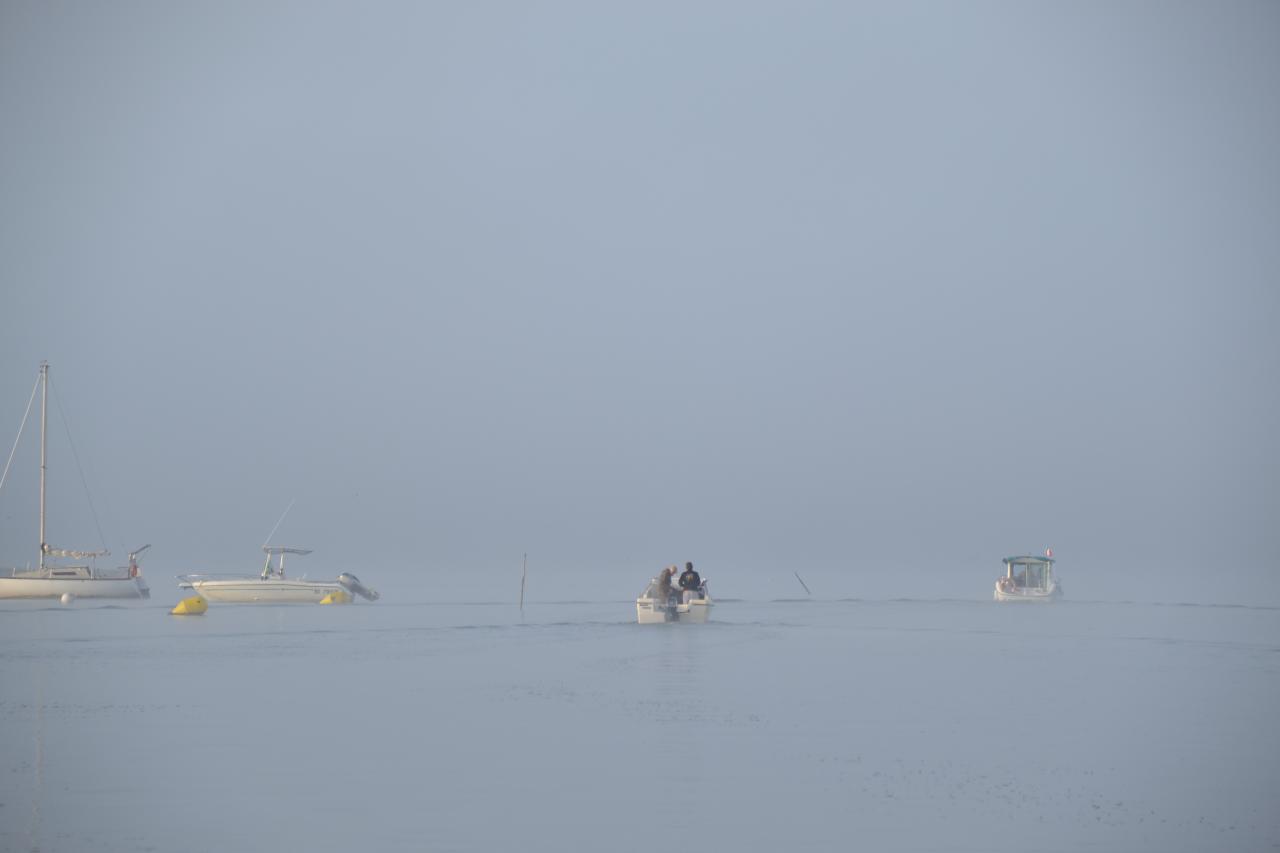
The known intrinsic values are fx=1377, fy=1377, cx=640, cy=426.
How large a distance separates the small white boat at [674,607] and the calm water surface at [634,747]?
10380 mm

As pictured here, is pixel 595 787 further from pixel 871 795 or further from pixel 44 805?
pixel 44 805

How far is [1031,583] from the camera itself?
273 ft

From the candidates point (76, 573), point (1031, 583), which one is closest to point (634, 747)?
point (1031, 583)

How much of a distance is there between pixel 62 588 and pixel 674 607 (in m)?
43.2

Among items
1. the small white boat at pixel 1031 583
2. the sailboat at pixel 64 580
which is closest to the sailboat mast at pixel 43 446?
the sailboat at pixel 64 580

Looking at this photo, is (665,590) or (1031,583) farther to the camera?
(1031,583)

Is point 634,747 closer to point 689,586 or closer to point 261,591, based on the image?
point 689,586

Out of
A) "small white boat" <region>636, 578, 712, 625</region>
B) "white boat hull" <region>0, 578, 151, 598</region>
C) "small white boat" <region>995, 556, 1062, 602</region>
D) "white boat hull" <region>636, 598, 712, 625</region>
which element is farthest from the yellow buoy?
"small white boat" <region>995, 556, 1062, 602</region>

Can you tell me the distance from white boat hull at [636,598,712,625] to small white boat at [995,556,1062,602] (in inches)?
1242

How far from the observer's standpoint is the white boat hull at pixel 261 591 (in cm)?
7800

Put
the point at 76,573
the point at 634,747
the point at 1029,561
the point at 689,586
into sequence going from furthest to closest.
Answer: the point at 76,573 → the point at 1029,561 → the point at 689,586 → the point at 634,747

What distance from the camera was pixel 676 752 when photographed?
2125 centimetres

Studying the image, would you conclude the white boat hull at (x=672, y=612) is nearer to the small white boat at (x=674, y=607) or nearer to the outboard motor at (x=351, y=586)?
the small white boat at (x=674, y=607)

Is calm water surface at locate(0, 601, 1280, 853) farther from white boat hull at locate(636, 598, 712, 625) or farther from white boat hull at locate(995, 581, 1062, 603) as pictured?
white boat hull at locate(995, 581, 1062, 603)
